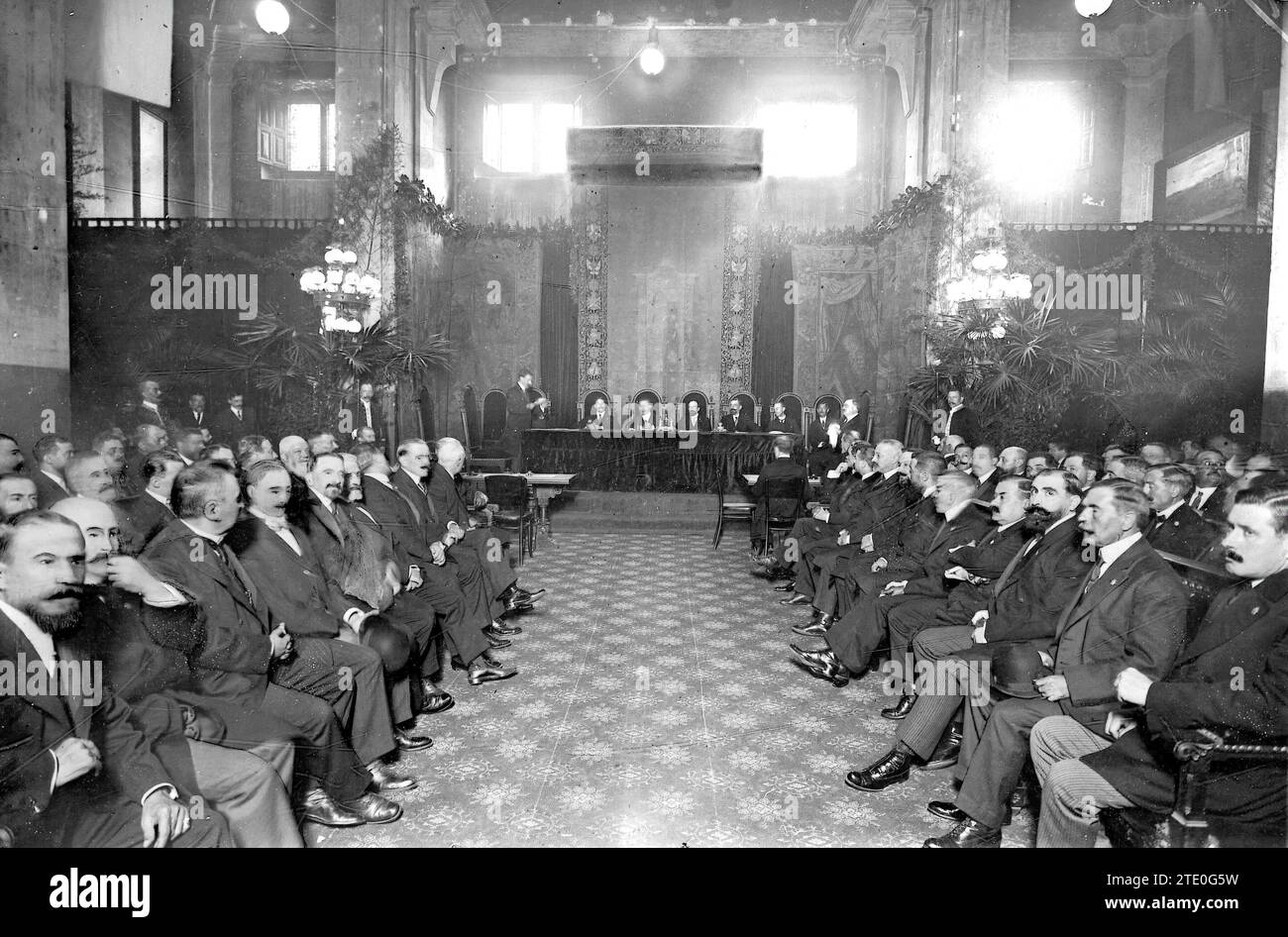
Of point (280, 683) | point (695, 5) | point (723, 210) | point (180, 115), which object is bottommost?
point (280, 683)

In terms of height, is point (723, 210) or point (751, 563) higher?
point (723, 210)

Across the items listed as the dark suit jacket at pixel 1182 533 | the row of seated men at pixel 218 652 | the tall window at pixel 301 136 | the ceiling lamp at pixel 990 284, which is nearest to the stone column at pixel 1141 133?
the ceiling lamp at pixel 990 284

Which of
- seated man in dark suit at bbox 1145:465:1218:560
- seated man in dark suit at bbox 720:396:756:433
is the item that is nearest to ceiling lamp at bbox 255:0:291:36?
seated man in dark suit at bbox 720:396:756:433

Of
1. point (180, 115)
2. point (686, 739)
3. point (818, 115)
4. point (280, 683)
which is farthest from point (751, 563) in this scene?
point (180, 115)

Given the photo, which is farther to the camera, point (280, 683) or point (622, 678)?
point (622, 678)

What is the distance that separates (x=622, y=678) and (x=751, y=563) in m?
3.54

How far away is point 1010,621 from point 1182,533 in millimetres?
1248

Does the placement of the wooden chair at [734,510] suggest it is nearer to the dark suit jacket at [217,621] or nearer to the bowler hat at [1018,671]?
the bowler hat at [1018,671]

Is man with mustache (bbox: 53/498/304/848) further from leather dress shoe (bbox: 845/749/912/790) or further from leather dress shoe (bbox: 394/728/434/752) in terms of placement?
leather dress shoe (bbox: 845/749/912/790)

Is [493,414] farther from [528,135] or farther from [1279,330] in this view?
[1279,330]

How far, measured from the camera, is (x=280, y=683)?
2941 mm

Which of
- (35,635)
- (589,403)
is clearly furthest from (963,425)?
(35,635)

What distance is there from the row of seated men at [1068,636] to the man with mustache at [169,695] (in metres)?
2.22
